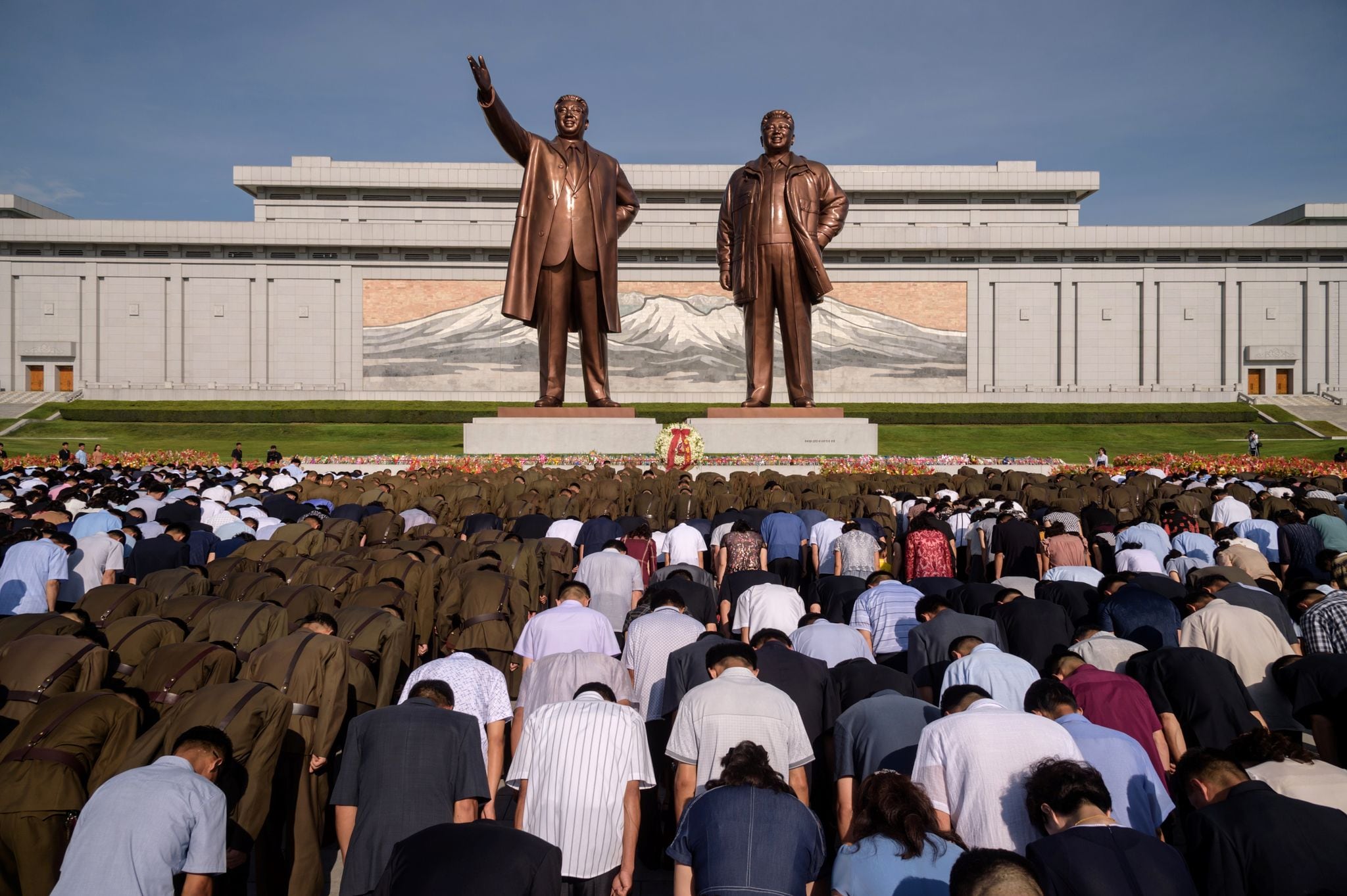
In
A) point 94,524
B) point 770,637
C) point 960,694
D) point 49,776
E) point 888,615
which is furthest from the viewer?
point 94,524

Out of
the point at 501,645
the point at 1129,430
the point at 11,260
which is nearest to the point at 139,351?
the point at 11,260

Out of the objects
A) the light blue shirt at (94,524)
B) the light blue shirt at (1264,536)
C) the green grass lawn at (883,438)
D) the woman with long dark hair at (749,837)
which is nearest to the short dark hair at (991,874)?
the woman with long dark hair at (749,837)

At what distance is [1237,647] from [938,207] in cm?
4559

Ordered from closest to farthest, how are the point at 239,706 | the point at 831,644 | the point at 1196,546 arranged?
the point at 239,706 → the point at 831,644 → the point at 1196,546

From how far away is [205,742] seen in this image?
3.73 meters

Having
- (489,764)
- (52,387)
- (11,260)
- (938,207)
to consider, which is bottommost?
(489,764)

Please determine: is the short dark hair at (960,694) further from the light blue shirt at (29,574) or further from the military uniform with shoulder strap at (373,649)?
the light blue shirt at (29,574)

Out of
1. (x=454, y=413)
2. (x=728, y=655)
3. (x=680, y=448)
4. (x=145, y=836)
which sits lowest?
(x=145, y=836)

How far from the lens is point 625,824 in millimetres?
3988

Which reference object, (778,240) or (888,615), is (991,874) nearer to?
(888,615)

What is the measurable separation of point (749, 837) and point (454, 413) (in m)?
34.3

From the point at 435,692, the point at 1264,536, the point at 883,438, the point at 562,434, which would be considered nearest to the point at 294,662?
the point at 435,692

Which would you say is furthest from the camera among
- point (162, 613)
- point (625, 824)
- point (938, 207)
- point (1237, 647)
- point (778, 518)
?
point (938, 207)

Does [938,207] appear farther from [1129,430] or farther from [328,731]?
[328,731]
